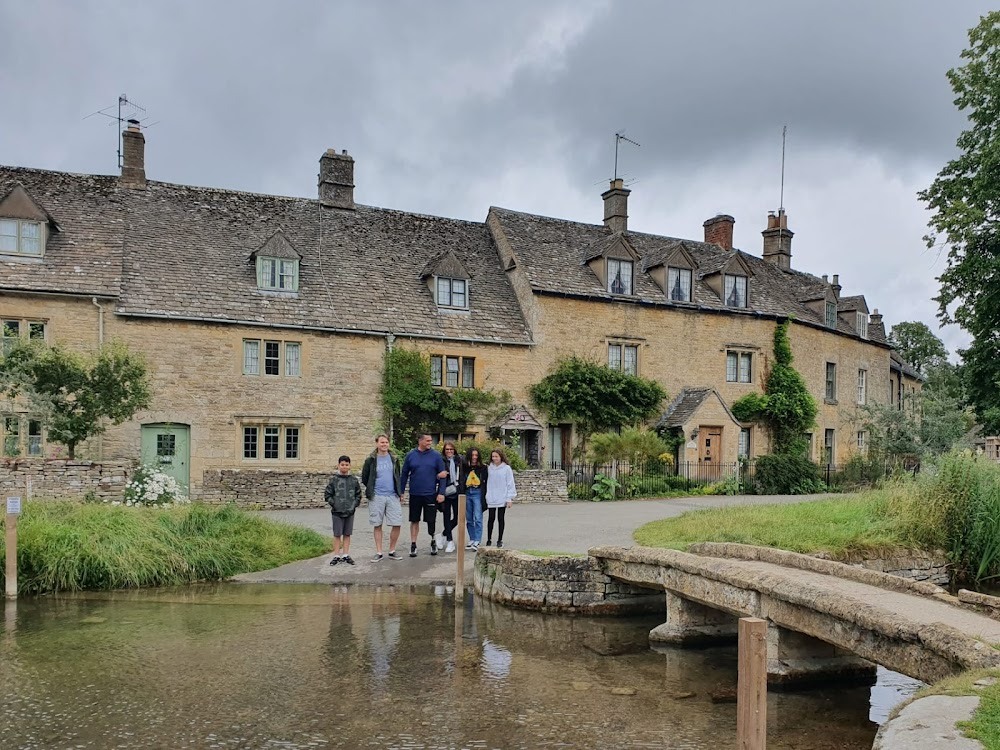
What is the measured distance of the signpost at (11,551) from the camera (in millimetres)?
12347

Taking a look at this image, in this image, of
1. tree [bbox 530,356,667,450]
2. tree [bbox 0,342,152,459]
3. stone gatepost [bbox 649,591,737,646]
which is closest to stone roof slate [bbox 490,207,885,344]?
tree [bbox 530,356,667,450]

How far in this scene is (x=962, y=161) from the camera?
26.6 meters

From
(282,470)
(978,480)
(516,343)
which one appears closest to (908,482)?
(978,480)

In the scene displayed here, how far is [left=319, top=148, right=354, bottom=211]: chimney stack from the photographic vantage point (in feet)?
99.8

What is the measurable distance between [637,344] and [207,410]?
1549cm

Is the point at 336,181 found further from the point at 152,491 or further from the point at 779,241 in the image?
the point at 779,241

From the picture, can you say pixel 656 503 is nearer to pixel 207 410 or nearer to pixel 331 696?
pixel 207 410

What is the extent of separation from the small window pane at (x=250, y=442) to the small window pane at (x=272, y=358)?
5.97 feet

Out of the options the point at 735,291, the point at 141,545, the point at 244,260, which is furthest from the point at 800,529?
the point at 735,291

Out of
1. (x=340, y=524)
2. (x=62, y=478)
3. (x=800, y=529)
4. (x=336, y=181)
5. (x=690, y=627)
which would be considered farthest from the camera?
(x=336, y=181)

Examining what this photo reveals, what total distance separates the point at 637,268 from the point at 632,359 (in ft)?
12.2

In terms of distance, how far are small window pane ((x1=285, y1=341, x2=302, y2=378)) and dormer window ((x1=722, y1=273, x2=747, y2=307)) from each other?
17.1m

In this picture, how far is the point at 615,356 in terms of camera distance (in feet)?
101

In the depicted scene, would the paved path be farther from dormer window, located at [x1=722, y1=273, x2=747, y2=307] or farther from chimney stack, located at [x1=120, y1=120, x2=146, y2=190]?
chimney stack, located at [x1=120, y1=120, x2=146, y2=190]
